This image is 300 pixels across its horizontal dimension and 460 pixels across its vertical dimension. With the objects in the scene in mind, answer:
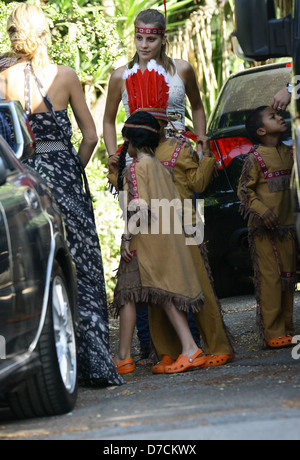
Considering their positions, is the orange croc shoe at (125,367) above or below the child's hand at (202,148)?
below

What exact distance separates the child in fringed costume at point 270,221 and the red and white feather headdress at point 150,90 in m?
0.69

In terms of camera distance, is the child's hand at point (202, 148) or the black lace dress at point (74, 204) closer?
the black lace dress at point (74, 204)

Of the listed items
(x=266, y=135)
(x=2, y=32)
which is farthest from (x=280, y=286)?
(x=2, y=32)

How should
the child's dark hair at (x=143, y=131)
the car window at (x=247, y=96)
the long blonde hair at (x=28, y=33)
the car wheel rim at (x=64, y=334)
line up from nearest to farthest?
the car wheel rim at (x=64, y=334)
the long blonde hair at (x=28, y=33)
the child's dark hair at (x=143, y=131)
the car window at (x=247, y=96)

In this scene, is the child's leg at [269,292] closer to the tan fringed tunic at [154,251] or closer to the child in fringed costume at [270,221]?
the child in fringed costume at [270,221]

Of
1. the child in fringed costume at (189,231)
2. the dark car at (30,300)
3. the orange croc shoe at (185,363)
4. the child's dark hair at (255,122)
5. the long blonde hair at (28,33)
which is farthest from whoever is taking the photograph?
the child's dark hair at (255,122)

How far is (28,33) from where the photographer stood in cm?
595

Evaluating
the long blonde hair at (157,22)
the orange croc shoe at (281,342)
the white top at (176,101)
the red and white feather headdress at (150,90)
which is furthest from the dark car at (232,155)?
the orange croc shoe at (281,342)

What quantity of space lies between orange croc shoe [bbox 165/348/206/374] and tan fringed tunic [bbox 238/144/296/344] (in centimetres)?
74

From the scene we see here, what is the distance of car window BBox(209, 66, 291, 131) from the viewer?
27.7ft

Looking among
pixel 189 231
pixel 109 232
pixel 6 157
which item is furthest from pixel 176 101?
pixel 109 232

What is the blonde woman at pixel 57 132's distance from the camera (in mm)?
→ 5973

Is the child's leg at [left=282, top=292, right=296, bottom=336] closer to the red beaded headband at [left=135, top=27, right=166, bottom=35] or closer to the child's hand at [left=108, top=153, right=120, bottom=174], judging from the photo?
the child's hand at [left=108, top=153, right=120, bottom=174]
